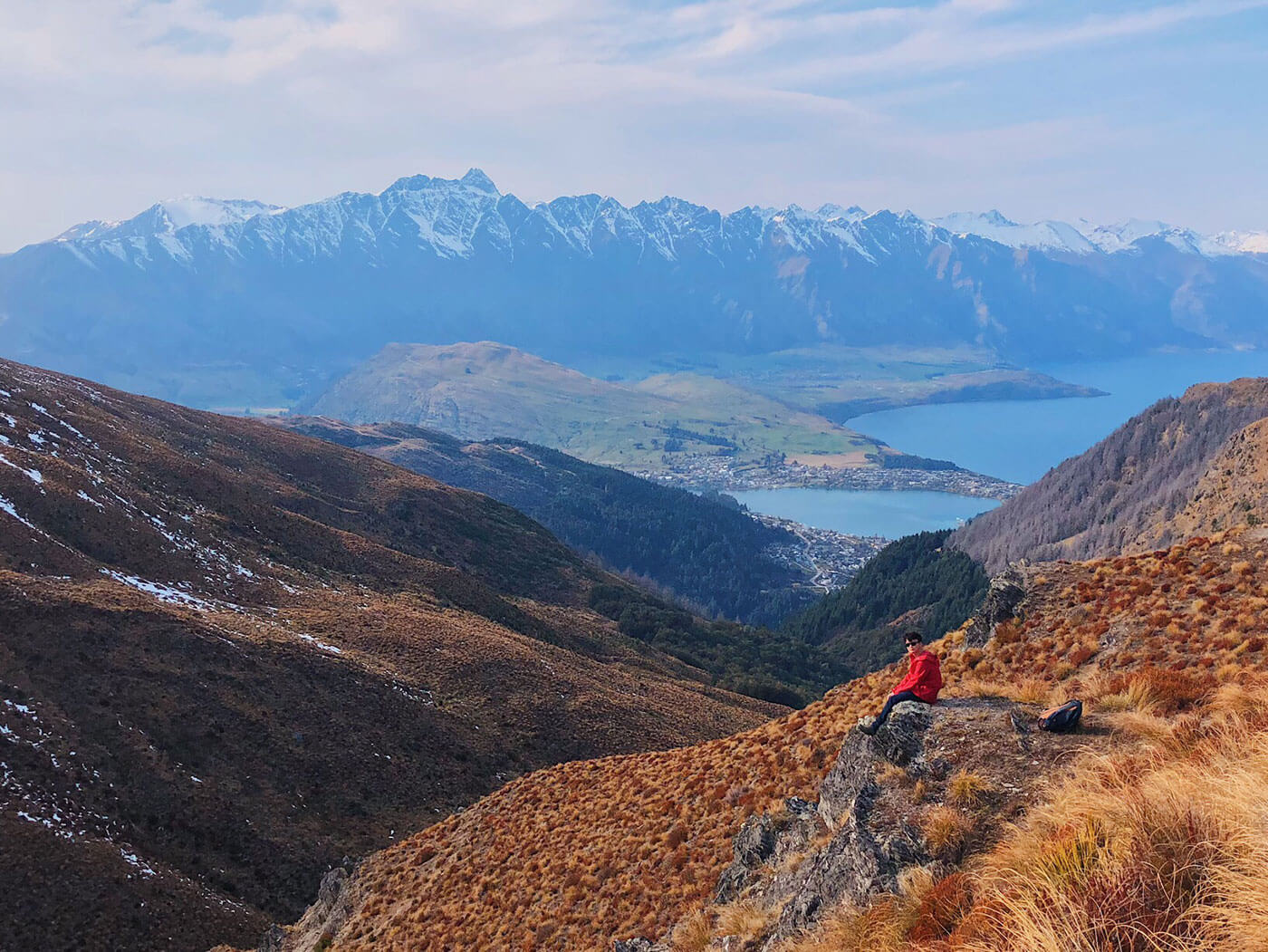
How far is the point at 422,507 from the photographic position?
99812mm

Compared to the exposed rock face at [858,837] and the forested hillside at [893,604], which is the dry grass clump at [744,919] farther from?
the forested hillside at [893,604]

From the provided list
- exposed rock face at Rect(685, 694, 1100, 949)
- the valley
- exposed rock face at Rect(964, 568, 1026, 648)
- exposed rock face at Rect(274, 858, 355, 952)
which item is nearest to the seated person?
exposed rock face at Rect(685, 694, 1100, 949)

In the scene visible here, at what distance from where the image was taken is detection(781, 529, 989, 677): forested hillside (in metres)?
133

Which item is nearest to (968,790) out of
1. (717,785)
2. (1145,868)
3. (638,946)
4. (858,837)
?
(858,837)

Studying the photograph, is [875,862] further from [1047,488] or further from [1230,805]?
[1047,488]

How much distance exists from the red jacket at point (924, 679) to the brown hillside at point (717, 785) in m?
1.90

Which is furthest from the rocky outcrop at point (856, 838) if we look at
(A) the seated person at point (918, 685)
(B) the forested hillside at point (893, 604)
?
(B) the forested hillside at point (893, 604)

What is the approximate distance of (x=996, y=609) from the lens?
21.3m

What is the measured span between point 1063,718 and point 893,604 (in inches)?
5789

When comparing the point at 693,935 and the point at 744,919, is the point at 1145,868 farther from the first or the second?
the point at 693,935

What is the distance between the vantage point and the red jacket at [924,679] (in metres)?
15.1

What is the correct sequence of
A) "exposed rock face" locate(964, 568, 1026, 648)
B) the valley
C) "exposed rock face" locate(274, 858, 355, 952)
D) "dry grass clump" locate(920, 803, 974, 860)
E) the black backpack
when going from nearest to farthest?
the valley, "dry grass clump" locate(920, 803, 974, 860), the black backpack, "exposed rock face" locate(964, 568, 1026, 648), "exposed rock face" locate(274, 858, 355, 952)

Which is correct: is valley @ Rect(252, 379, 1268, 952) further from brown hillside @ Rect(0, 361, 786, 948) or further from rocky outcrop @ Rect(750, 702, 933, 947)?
brown hillside @ Rect(0, 361, 786, 948)

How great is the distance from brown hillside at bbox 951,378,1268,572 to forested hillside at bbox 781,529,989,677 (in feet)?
36.1
